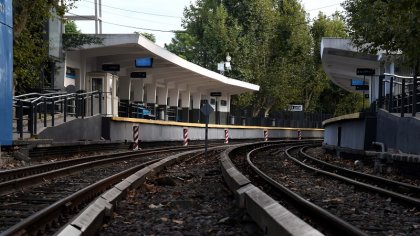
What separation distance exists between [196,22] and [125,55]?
89.8ft

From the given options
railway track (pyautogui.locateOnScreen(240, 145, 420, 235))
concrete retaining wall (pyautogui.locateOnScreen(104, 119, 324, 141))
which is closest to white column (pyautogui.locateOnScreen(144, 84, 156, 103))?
concrete retaining wall (pyautogui.locateOnScreen(104, 119, 324, 141))

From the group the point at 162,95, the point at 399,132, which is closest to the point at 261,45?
the point at 162,95

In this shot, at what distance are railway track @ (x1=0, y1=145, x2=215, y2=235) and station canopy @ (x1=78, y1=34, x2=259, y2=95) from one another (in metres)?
14.0

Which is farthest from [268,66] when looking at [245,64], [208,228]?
[208,228]

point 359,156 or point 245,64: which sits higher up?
point 245,64

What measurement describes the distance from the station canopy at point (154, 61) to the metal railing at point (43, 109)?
10.2 feet

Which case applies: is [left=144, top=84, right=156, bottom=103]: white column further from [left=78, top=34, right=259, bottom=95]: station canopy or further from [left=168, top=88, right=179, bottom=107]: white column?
[left=168, top=88, right=179, bottom=107]: white column

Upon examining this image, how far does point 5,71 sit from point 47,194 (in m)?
5.11

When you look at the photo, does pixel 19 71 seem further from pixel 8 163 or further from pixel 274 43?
pixel 274 43

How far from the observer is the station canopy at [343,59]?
31.4 meters

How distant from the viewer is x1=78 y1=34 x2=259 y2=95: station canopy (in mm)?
28516

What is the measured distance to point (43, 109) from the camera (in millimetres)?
20109

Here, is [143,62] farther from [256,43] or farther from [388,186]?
[256,43]

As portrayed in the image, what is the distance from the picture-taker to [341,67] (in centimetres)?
3969
